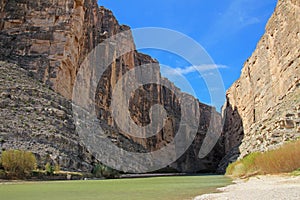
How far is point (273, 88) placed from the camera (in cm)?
4138

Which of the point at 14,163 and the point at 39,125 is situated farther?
the point at 39,125

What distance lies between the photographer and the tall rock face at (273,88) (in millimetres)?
25209

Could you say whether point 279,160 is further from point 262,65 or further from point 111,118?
point 111,118

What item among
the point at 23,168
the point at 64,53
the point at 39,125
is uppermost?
the point at 64,53

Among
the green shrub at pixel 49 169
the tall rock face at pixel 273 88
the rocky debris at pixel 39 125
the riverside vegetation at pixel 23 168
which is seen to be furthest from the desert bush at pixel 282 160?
the rocky debris at pixel 39 125

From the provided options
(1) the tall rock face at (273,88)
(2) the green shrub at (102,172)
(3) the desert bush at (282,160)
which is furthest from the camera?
(2) the green shrub at (102,172)

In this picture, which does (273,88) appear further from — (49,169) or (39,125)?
(49,169)

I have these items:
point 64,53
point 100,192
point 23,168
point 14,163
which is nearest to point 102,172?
point 23,168

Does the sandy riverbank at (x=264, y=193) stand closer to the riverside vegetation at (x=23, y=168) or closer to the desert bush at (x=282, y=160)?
the desert bush at (x=282, y=160)

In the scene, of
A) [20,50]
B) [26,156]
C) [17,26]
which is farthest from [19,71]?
[26,156]

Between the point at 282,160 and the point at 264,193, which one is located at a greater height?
the point at 282,160

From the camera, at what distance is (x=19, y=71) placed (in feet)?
130

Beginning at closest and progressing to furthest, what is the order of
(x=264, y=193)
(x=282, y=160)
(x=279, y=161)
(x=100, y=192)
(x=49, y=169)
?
(x=264, y=193) → (x=100, y=192) → (x=282, y=160) → (x=279, y=161) → (x=49, y=169)

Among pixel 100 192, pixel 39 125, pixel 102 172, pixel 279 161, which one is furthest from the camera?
pixel 39 125
